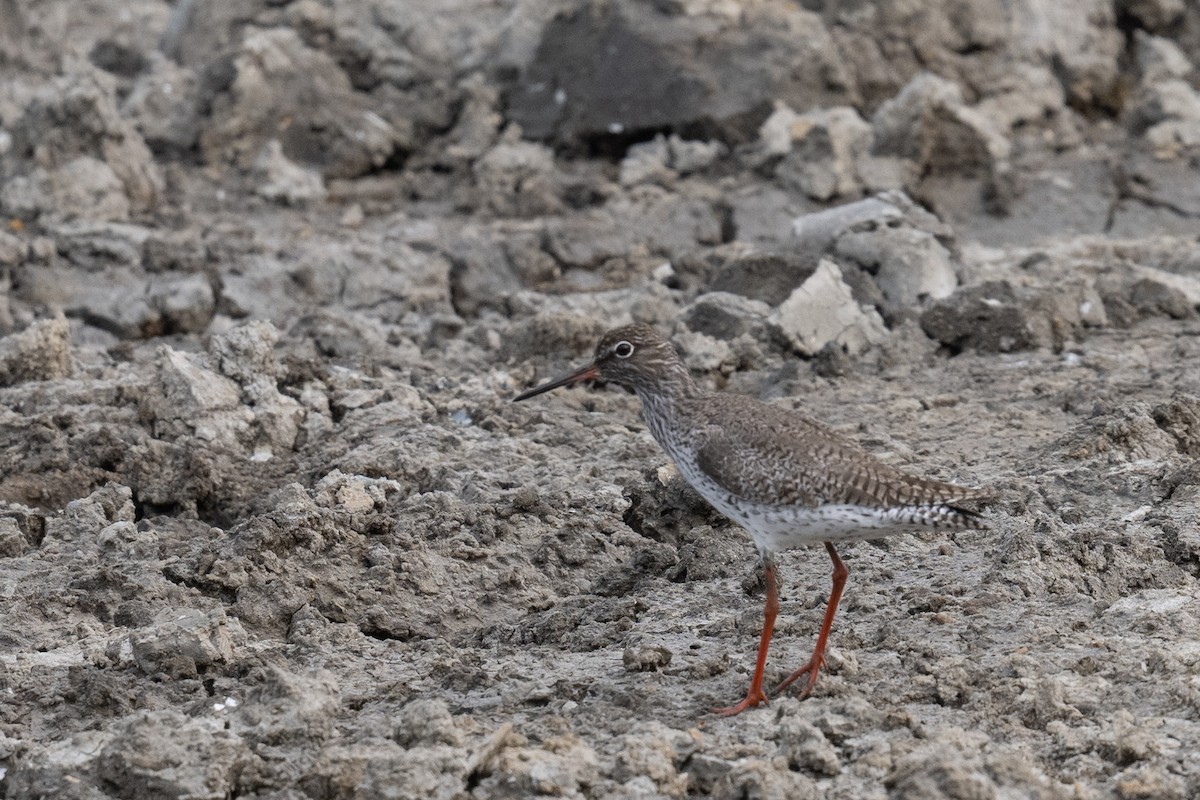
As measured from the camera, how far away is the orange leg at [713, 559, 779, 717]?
221 inches

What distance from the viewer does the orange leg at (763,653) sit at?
18.4 ft

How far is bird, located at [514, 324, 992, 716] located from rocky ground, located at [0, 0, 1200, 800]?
0.97 ft

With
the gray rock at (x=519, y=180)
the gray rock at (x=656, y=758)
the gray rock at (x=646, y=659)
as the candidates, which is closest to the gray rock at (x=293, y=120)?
the gray rock at (x=519, y=180)

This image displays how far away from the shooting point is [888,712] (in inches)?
214

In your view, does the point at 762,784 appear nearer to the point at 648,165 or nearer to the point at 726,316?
the point at 726,316

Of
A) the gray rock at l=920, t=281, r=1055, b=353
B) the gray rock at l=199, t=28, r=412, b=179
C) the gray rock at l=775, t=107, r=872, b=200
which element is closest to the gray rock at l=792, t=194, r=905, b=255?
the gray rock at l=920, t=281, r=1055, b=353

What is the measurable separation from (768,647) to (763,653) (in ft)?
0.80

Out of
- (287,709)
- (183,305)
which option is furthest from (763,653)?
(183,305)

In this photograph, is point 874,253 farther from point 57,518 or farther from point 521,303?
point 57,518

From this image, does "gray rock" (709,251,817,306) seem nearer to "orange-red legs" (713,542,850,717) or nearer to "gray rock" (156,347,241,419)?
"gray rock" (156,347,241,419)

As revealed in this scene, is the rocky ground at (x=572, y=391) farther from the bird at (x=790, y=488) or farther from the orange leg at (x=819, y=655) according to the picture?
the bird at (x=790, y=488)

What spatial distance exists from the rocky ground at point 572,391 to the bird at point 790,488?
296 mm

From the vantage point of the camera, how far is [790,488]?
19.5ft

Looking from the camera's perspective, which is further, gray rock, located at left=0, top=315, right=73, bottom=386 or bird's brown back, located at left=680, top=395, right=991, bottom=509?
gray rock, located at left=0, top=315, right=73, bottom=386
